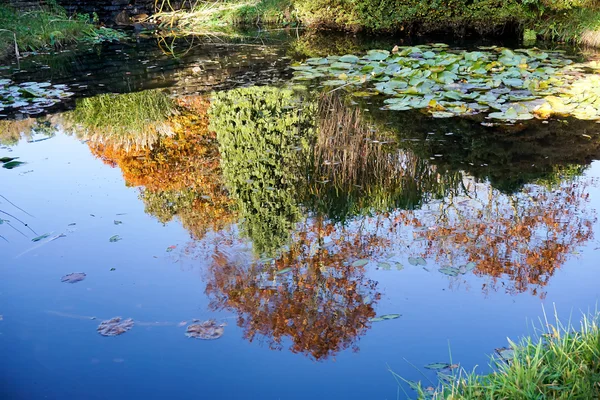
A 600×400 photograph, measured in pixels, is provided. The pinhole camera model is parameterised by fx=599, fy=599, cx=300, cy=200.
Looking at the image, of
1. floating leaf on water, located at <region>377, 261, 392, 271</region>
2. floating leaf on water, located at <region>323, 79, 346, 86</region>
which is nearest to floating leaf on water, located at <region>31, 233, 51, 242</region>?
floating leaf on water, located at <region>377, 261, 392, 271</region>

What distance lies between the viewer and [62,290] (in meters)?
3.79

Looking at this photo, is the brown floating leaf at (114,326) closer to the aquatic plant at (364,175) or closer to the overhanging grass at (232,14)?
the aquatic plant at (364,175)

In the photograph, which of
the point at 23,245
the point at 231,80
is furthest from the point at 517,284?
the point at 231,80

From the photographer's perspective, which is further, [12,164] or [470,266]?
[12,164]

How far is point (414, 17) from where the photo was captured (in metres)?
13.0

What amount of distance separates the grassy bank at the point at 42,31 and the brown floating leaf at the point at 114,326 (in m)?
9.20

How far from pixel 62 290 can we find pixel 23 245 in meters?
0.86

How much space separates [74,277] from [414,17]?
10872 mm

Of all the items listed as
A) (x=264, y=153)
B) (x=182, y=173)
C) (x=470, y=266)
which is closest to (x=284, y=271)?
(x=470, y=266)

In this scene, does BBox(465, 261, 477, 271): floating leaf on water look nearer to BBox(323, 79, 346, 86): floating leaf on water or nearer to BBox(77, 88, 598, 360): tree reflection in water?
BBox(77, 88, 598, 360): tree reflection in water

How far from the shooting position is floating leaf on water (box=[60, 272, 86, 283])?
389 cm

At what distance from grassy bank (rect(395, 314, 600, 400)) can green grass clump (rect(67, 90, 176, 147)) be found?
15.2ft

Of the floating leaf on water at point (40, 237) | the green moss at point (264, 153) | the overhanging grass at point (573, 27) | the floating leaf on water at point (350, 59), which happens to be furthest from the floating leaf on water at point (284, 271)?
the overhanging grass at point (573, 27)

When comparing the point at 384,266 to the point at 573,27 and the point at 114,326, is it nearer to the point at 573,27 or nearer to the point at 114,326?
the point at 114,326
